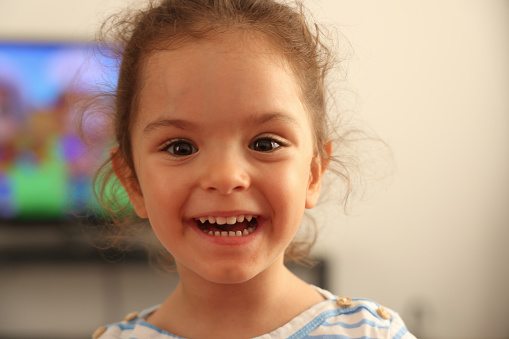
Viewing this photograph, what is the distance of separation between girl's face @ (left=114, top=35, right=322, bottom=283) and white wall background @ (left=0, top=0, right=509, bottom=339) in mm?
1780

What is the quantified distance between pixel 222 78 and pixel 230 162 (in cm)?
11

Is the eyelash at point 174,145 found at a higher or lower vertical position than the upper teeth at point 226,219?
higher

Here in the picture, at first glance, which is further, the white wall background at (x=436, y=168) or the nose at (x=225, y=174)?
the white wall background at (x=436, y=168)

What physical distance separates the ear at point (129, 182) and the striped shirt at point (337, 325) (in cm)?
19

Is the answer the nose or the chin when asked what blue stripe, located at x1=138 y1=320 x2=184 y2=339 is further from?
the nose

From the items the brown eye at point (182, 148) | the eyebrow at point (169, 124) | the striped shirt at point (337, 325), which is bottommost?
the striped shirt at point (337, 325)

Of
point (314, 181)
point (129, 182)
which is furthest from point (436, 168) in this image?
point (129, 182)

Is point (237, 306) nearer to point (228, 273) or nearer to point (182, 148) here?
point (228, 273)

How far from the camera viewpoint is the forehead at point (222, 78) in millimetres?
749

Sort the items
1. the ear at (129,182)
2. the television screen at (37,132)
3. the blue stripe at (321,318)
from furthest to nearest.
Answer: the television screen at (37,132) → the ear at (129,182) → the blue stripe at (321,318)

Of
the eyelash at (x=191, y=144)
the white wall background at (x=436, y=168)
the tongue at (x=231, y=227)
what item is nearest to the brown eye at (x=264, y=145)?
the eyelash at (x=191, y=144)

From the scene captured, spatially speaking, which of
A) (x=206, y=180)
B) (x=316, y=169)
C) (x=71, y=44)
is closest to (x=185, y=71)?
(x=206, y=180)

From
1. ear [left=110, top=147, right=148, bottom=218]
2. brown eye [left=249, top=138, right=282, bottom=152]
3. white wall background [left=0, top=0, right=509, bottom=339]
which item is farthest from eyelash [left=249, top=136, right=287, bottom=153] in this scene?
white wall background [left=0, top=0, right=509, bottom=339]

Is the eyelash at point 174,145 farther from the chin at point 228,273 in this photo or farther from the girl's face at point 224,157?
the chin at point 228,273
